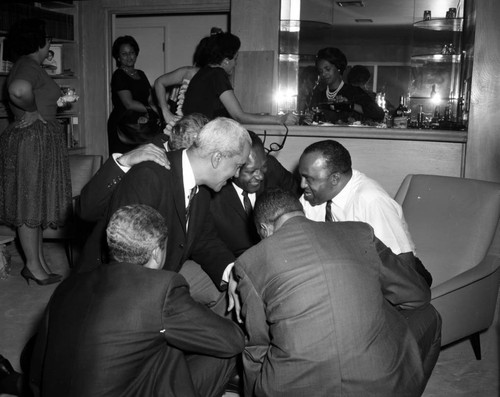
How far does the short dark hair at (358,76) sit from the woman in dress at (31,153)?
4.40 m

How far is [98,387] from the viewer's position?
1.60 metres

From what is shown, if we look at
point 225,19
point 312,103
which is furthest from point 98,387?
point 225,19

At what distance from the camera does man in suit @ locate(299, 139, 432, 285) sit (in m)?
2.41

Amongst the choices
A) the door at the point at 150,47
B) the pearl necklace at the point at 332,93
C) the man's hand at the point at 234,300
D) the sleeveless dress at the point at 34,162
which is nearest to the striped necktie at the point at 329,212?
the man's hand at the point at 234,300

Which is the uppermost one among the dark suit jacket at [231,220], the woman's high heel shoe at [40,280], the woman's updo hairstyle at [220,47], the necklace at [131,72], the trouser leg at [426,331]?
the woman's updo hairstyle at [220,47]

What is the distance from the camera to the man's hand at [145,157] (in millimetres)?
2307

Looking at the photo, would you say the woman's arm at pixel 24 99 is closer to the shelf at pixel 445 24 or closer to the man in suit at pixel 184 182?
the man in suit at pixel 184 182

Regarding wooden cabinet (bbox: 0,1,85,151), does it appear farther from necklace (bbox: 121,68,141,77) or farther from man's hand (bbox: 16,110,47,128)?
man's hand (bbox: 16,110,47,128)

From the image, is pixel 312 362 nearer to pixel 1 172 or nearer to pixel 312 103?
Answer: pixel 1 172

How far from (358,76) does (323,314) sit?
646 cm

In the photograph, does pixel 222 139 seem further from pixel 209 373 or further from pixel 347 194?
pixel 209 373

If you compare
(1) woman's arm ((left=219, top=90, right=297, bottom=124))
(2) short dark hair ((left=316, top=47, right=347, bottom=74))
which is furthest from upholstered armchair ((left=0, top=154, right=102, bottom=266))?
(2) short dark hair ((left=316, top=47, right=347, bottom=74))

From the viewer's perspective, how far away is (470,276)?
8.38ft

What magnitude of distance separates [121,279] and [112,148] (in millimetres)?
3898
